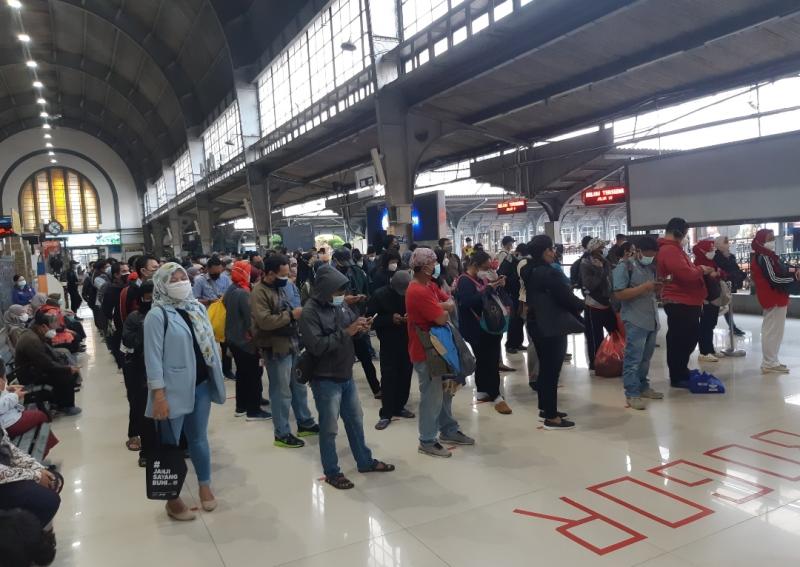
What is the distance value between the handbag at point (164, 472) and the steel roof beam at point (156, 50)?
1096 inches

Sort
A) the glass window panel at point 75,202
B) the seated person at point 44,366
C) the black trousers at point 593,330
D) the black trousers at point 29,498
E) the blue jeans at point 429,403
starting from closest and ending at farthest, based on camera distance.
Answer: the black trousers at point 29,498, the blue jeans at point 429,403, the seated person at point 44,366, the black trousers at point 593,330, the glass window panel at point 75,202

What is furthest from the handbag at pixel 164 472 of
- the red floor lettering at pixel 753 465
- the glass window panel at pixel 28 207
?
the glass window panel at pixel 28 207

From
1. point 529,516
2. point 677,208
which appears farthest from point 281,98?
point 529,516

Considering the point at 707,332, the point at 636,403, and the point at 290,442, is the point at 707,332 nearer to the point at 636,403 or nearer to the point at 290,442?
the point at 636,403

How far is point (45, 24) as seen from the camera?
27.9 m

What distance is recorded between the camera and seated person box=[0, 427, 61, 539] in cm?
263

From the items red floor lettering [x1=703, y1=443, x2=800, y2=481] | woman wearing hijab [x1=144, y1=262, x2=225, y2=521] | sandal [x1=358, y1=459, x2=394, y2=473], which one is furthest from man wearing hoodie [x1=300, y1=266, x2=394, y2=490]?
red floor lettering [x1=703, y1=443, x2=800, y2=481]

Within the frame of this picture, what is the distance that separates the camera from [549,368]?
459cm

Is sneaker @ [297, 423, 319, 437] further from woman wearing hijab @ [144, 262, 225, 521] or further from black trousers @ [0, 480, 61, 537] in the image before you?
black trousers @ [0, 480, 61, 537]

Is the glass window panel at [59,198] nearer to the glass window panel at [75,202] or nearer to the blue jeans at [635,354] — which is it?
the glass window panel at [75,202]

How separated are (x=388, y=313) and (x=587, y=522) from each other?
2377 millimetres

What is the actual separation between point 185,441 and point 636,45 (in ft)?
30.5

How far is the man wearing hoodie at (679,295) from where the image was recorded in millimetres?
5145

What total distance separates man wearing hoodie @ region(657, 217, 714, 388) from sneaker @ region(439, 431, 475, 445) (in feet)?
7.74
